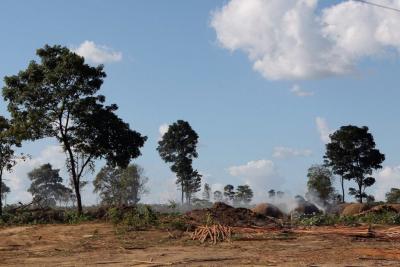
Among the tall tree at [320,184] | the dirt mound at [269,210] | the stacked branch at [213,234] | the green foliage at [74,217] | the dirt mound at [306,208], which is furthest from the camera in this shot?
the tall tree at [320,184]

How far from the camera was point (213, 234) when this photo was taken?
17156 mm

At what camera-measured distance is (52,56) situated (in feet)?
90.7

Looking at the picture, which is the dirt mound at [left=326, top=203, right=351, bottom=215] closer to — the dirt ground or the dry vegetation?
the dry vegetation

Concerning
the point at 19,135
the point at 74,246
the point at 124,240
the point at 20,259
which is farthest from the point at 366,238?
the point at 19,135

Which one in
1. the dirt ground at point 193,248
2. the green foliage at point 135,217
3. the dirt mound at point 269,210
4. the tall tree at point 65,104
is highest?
the tall tree at point 65,104

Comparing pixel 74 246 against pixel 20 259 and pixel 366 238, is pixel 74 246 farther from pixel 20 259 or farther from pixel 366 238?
pixel 366 238

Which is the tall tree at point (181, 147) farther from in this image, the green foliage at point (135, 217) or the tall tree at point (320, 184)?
the green foliage at point (135, 217)

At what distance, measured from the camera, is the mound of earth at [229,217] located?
843 inches

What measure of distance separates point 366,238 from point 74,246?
29.2 feet

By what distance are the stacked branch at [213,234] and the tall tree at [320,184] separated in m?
29.8

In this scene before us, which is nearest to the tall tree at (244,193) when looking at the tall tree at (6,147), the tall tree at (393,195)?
the tall tree at (393,195)

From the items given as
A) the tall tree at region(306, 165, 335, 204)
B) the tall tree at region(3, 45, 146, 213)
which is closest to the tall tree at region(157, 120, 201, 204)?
the tall tree at region(306, 165, 335, 204)

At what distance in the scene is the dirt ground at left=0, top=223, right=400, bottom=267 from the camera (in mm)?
12375

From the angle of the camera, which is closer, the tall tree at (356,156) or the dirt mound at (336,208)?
the dirt mound at (336,208)
